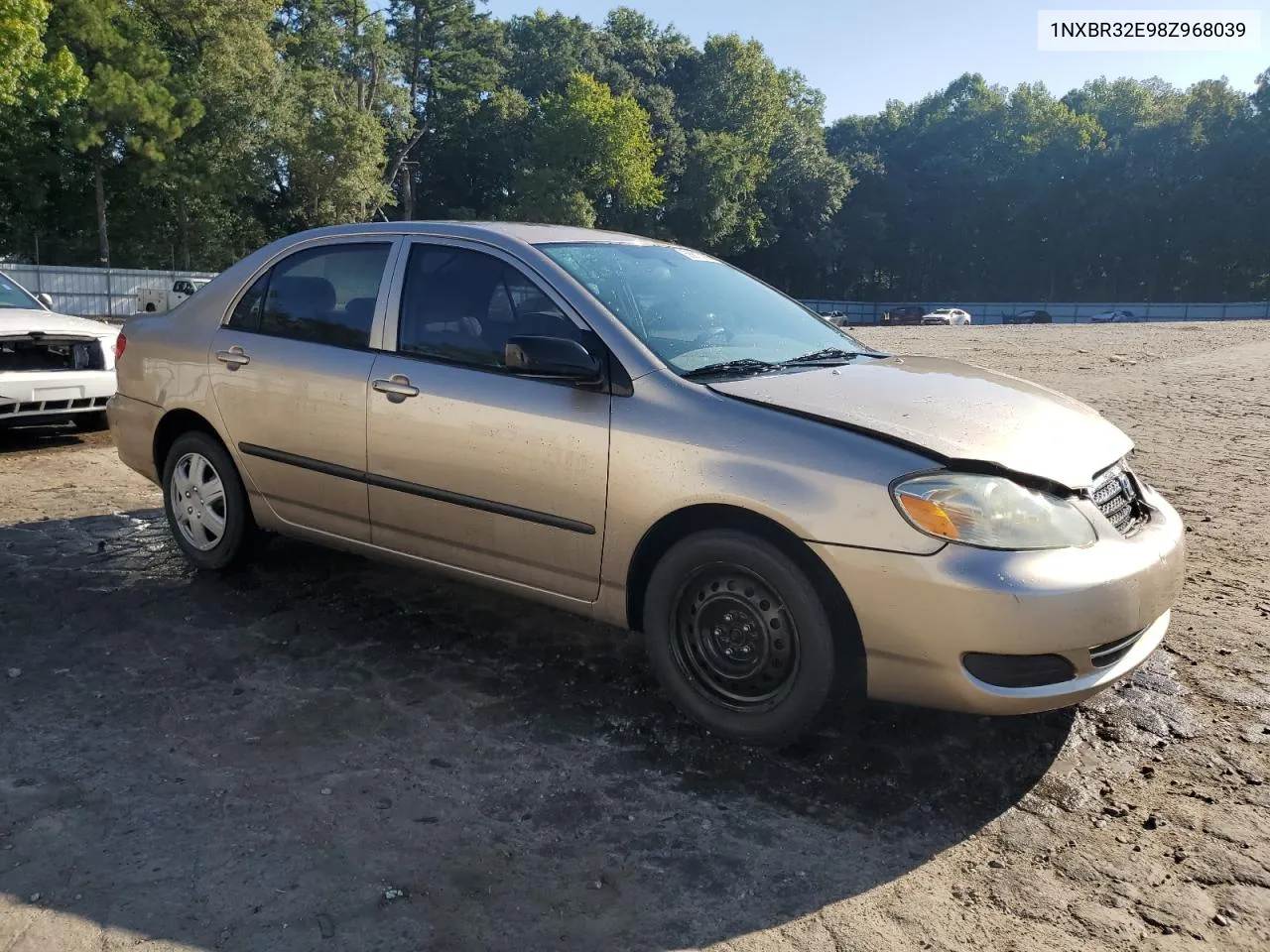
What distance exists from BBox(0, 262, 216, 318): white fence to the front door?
33327 mm

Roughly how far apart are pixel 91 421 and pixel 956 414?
26.1 ft

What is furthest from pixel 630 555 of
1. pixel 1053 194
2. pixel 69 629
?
pixel 1053 194

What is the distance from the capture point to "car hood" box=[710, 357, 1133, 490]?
315 cm

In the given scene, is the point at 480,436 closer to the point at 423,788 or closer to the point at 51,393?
the point at 423,788

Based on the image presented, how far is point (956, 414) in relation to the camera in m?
3.40

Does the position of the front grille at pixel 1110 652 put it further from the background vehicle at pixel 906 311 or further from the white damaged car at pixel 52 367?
the background vehicle at pixel 906 311

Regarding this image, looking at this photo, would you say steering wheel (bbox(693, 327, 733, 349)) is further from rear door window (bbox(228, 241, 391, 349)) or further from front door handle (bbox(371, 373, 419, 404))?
rear door window (bbox(228, 241, 391, 349))

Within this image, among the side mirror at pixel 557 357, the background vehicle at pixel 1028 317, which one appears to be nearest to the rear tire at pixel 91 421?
the side mirror at pixel 557 357

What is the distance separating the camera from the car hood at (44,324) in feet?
24.9

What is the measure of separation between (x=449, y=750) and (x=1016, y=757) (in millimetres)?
1839

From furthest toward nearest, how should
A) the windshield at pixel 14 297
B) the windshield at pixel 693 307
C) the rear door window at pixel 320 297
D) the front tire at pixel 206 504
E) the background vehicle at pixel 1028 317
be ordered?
the background vehicle at pixel 1028 317 < the windshield at pixel 14 297 < the front tire at pixel 206 504 < the rear door window at pixel 320 297 < the windshield at pixel 693 307

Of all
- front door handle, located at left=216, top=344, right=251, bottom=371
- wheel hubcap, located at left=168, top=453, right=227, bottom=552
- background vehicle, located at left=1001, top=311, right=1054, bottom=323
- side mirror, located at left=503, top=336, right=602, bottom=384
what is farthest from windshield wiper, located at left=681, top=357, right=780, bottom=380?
background vehicle, located at left=1001, top=311, right=1054, bottom=323

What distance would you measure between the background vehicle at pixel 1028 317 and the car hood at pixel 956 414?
60.7m

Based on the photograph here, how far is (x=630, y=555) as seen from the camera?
3.50m
